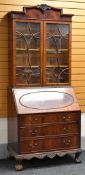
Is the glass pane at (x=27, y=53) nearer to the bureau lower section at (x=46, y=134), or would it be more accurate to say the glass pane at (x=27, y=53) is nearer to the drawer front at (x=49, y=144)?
the bureau lower section at (x=46, y=134)

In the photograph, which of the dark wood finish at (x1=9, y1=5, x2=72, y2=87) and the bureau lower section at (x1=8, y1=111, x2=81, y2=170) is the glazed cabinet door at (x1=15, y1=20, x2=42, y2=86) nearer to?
the dark wood finish at (x1=9, y1=5, x2=72, y2=87)

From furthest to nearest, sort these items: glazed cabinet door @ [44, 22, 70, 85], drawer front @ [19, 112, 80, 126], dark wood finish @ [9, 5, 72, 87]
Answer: glazed cabinet door @ [44, 22, 70, 85] < dark wood finish @ [9, 5, 72, 87] < drawer front @ [19, 112, 80, 126]

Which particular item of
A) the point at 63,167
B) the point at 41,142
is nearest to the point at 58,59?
the point at 41,142

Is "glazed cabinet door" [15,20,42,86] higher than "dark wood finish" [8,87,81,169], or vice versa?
"glazed cabinet door" [15,20,42,86]

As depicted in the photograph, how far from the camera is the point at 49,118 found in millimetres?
4434

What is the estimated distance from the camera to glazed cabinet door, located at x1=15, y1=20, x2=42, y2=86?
454cm

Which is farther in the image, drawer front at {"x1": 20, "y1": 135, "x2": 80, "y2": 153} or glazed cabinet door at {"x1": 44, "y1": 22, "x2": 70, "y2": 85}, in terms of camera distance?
glazed cabinet door at {"x1": 44, "y1": 22, "x2": 70, "y2": 85}

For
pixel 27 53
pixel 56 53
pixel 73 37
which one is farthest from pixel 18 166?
pixel 73 37

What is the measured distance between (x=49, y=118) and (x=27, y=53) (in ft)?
3.03

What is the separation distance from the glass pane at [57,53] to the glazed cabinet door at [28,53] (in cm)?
13

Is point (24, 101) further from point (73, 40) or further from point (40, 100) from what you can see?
point (73, 40)

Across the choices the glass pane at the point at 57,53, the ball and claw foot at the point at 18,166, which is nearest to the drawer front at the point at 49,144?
the ball and claw foot at the point at 18,166

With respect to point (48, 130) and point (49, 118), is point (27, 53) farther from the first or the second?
point (48, 130)

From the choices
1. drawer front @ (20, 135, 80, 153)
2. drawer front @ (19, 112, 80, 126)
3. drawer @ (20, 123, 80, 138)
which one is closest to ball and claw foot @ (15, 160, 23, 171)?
drawer front @ (20, 135, 80, 153)
